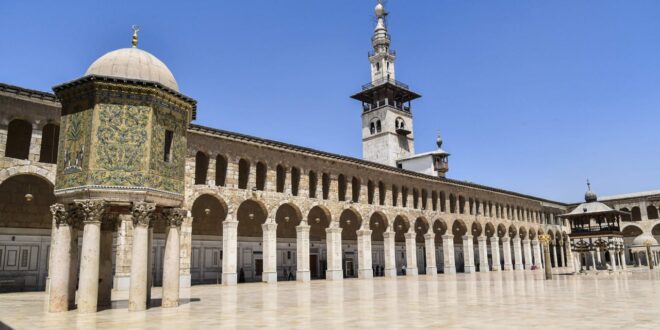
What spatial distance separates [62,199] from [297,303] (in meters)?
7.23

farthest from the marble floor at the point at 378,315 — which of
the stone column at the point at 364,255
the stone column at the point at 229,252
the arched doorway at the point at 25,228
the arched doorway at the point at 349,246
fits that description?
the arched doorway at the point at 349,246

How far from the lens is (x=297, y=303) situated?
14562mm

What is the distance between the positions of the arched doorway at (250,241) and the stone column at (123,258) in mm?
A: 9118

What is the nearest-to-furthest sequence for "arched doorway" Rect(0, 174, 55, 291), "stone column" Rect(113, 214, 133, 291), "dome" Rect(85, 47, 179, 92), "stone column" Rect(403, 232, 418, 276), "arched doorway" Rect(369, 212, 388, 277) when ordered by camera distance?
"dome" Rect(85, 47, 179, 92) < "stone column" Rect(113, 214, 133, 291) < "arched doorway" Rect(0, 174, 55, 291) < "stone column" Rect(403, 232, 418, 276) < "arched doorway" Rect(369, 212, 388, 277)

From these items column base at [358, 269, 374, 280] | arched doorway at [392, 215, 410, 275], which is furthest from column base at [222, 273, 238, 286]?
arched doorway at [392, 215, 410, 275]

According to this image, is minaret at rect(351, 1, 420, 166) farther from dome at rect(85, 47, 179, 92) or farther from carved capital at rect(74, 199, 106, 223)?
carved capital at rect(74, 199, 106, 223)

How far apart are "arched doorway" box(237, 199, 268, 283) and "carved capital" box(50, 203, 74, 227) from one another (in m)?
18.7

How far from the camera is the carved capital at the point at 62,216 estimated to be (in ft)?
42.7

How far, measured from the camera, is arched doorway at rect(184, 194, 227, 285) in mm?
29672

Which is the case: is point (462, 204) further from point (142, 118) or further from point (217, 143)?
point (142, 118)

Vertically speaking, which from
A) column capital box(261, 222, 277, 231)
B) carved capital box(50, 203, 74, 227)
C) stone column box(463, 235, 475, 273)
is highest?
column capital box(261, 222, 277, 231)

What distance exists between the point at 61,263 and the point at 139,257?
210cm

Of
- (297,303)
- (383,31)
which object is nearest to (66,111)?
(297,303)

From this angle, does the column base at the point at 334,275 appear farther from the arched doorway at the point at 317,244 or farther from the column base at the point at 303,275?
the arched doorway at the point at 317,244
